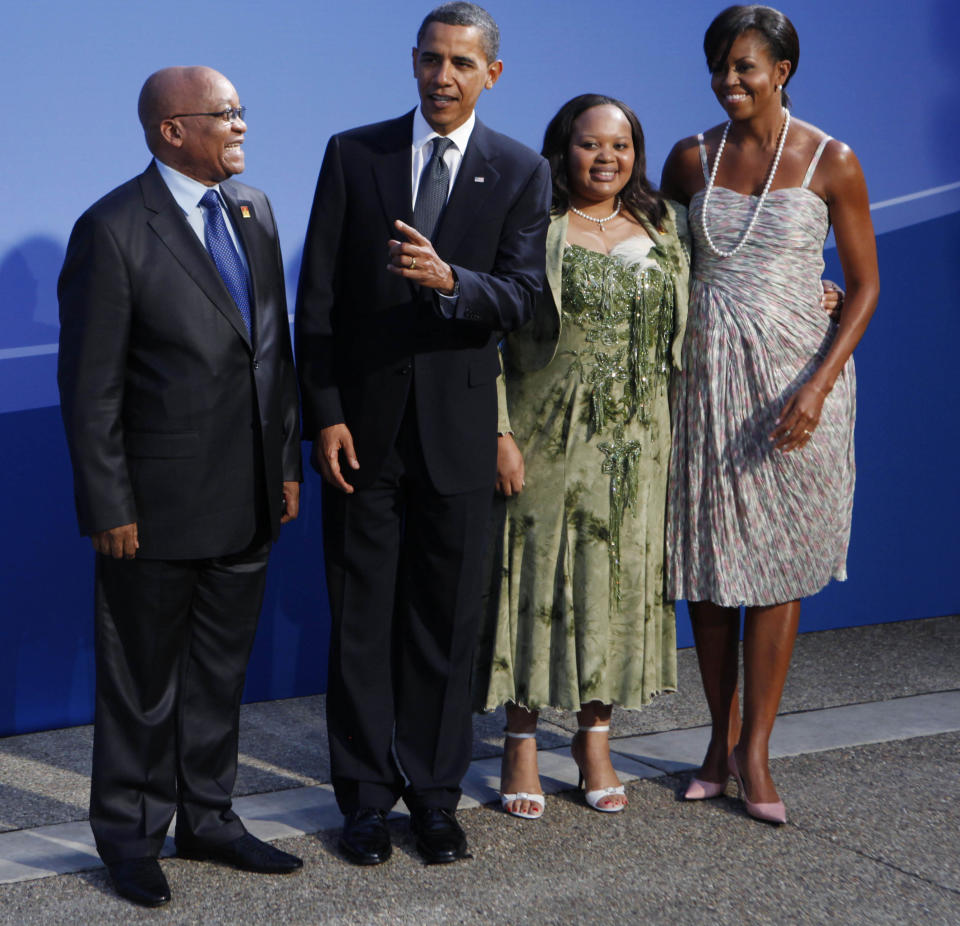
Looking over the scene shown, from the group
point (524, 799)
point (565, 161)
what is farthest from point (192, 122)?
point (524, 799)

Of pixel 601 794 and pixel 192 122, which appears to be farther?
pixel 601 794

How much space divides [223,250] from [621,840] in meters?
1.67

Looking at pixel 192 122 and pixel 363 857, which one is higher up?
pixel 192 122

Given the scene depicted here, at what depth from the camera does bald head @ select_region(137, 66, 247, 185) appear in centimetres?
268

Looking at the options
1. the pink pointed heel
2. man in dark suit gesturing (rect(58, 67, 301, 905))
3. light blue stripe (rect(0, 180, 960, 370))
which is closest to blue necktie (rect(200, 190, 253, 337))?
man in dark suit gesturing (rect(58, 67, 301, 905))

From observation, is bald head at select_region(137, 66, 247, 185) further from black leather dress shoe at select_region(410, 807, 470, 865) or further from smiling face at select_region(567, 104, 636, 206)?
black leather dress shoe at select_region(410, 807, 470, 865)

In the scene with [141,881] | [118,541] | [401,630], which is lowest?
[141,881]

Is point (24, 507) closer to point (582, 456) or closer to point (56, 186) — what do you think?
point (56, 186)

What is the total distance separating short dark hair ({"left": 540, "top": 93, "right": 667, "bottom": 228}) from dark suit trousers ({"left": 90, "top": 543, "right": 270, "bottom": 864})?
3.85 ft

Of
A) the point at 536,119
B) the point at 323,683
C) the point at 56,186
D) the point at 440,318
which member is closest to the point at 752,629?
the point at 440,318

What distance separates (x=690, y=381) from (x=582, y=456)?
1.15ft

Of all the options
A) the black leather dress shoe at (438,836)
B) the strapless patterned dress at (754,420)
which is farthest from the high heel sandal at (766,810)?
the black leather dress shoe at (438,836)

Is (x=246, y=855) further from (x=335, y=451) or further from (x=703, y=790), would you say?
(x=703, y=790)

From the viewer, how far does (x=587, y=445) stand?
10.5ft
